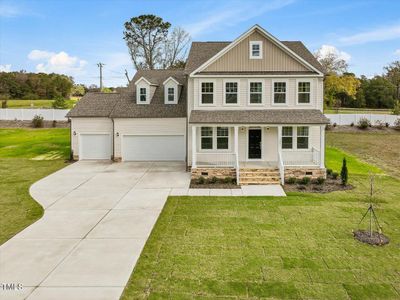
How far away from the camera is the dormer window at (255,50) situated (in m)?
21.0

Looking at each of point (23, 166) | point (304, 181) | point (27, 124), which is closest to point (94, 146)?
point (23, 166)

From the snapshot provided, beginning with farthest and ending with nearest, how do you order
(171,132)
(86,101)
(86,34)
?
(86,34)
(86,101)
(171,132)

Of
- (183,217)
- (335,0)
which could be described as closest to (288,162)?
(183,217)

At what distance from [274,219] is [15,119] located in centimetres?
4275

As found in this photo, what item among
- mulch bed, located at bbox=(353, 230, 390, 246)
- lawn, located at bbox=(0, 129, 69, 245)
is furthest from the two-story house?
lawn, located at bbox=(0, 129, 69, 245)

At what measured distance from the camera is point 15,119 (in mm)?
46375

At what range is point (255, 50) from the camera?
69.4 feet

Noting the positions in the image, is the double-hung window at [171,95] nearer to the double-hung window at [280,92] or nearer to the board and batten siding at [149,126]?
the board and batten siding at [149,126]

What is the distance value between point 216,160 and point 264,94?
480cm

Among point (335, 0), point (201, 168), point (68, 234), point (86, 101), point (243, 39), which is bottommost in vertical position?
point (68, 234)

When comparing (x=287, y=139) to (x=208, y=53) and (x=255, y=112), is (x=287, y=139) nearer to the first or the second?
(x=255, y=112)

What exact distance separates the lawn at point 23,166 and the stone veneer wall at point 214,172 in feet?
26.4

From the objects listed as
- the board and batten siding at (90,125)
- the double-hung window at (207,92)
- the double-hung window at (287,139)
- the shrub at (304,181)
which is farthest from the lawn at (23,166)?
the double-hung window at (287,139)

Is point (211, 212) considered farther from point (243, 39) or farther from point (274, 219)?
point (243, 39)
